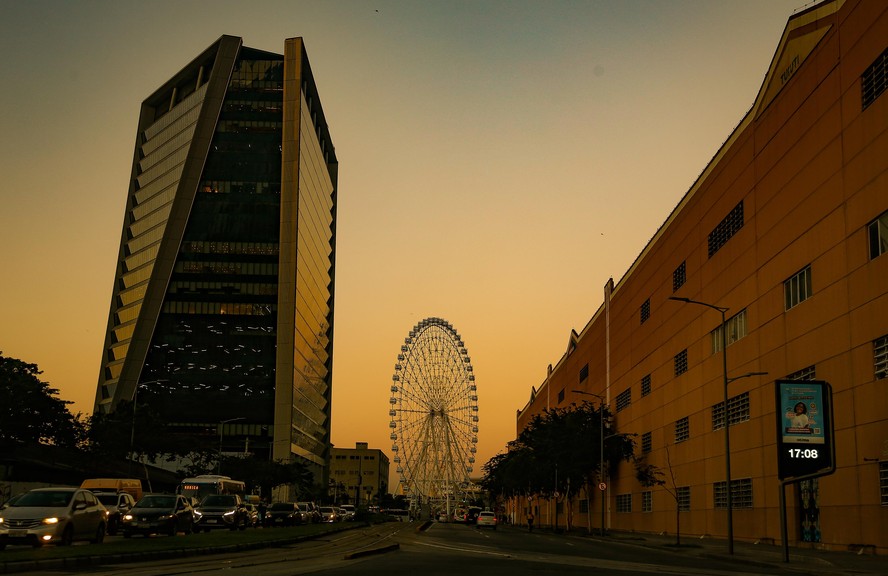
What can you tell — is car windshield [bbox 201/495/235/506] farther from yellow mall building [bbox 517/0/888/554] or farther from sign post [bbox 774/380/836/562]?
sign post [bbox 774/380/836/562]

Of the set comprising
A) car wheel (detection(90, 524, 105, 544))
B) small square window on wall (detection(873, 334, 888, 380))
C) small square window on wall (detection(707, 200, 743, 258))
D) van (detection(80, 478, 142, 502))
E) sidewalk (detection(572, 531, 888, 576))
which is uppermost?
small square window on wall (detection(707, 200, 743, 258))

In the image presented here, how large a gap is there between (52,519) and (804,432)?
24.1 metres

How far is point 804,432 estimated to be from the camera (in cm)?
3175

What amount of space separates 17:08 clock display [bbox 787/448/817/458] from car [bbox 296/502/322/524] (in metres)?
57.3

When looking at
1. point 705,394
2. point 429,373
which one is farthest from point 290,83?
point 705,394

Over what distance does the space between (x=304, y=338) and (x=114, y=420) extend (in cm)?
9738

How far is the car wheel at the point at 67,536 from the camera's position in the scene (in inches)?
1185

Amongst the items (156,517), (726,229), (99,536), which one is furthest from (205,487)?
(726,229)

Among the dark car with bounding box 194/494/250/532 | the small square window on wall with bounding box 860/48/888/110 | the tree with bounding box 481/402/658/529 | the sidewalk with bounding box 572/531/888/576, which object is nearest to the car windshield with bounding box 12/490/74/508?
the dark car with bounding box 194/494/250/532

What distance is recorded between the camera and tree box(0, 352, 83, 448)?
217 feet

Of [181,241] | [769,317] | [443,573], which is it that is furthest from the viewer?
[181,241]

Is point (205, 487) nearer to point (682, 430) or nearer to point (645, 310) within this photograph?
point (682, 430)

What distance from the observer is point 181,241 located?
592 ft

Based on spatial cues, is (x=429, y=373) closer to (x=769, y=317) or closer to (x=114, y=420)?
(x=114, y=420)
